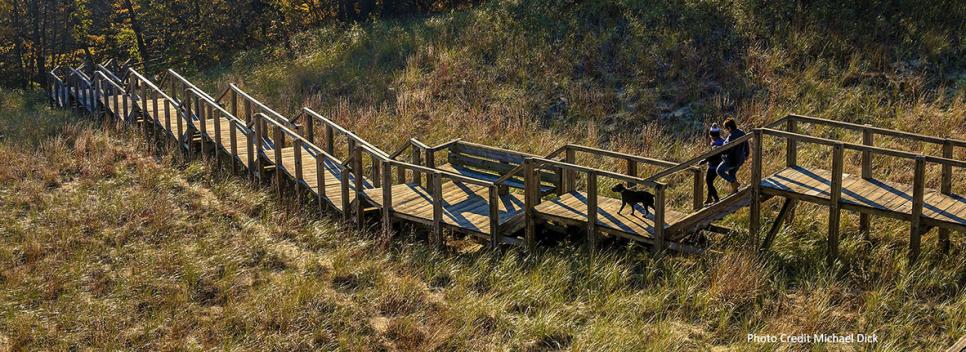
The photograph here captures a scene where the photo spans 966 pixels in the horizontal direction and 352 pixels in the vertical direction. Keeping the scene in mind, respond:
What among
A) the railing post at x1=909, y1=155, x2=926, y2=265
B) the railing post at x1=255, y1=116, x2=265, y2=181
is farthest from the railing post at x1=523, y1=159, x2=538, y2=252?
the railing post at x1=255, y1=116, x2=265, y2=181

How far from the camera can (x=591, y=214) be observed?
10.8m

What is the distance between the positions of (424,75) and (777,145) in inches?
360

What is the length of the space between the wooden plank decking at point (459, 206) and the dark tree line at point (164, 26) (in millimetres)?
16490

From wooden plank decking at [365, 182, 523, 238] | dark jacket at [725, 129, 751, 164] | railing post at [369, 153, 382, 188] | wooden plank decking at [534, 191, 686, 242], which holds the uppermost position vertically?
dark jacket at [725, 129, 751, 164]

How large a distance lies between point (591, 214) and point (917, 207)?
3466 millimetres

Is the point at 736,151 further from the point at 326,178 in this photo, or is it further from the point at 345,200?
the point at 326,178

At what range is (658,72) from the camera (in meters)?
18.6

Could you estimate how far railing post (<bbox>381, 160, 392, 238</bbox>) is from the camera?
12.1m

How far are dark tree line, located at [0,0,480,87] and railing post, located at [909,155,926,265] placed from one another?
20.4 metres

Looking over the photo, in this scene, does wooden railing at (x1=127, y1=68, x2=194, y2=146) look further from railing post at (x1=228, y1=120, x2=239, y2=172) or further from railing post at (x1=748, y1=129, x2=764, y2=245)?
railing post at (x1=748, y1=129, x2=764, y2=245)

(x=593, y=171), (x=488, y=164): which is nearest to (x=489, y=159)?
(x=488, y=164)

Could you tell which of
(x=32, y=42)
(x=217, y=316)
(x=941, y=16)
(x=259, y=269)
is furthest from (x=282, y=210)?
(x=32, y=42)

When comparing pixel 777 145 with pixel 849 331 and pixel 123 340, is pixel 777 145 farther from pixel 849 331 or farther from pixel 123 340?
pixel 123 340

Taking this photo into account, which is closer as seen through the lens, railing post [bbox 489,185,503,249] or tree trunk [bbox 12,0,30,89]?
railing post [bbox 489,185,503,249]
